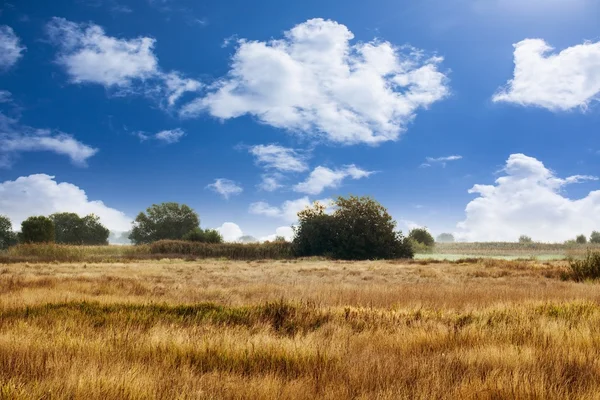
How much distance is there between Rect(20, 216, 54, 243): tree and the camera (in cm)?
5859

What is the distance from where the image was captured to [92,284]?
15664 millimetres

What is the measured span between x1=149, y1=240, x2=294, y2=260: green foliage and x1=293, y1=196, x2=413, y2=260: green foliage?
268cm

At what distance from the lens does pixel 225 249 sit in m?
57.0

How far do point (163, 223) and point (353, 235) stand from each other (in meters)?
51.6

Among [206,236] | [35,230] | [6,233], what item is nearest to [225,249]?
[206,236]

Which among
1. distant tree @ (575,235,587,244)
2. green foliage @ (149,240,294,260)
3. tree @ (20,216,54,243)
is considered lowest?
Result: green foliage @ (149,240,294,260)

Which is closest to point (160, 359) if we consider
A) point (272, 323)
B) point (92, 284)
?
point (272, 323)

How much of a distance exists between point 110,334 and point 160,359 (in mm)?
1710

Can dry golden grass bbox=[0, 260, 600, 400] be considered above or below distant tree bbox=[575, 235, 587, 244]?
below

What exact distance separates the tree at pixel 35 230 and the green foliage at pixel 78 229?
1310 inches

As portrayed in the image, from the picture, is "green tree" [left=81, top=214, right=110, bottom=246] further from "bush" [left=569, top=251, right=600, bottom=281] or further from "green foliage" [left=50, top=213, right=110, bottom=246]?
"bush" [left=569, top=251, right=600, bottom=281]

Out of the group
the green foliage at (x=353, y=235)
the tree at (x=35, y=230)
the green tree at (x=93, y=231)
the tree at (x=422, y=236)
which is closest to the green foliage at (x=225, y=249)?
the green foliage at (x=353, y=235)

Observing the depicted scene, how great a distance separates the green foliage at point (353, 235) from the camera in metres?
54.2

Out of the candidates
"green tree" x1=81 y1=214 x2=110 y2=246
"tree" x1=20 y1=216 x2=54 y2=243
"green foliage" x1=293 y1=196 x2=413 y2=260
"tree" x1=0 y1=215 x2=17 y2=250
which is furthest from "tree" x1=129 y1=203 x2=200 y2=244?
"green foliage" x1=293 y1=196 x2=413 y2=260
